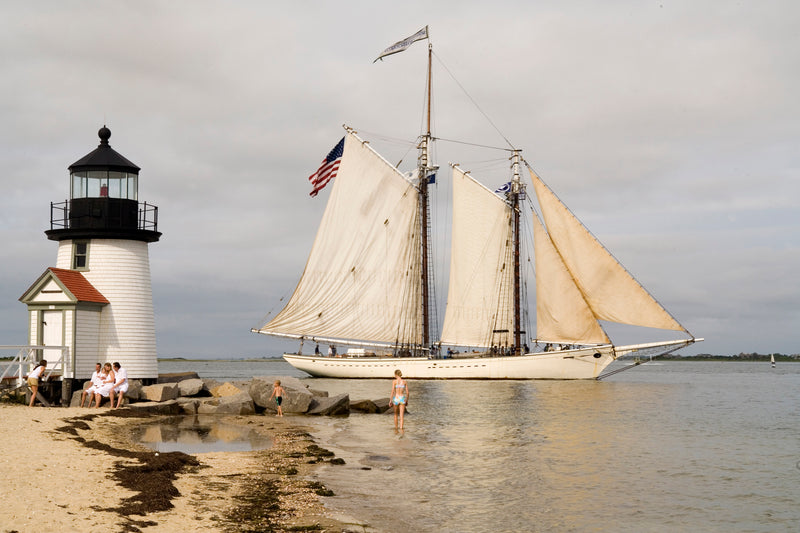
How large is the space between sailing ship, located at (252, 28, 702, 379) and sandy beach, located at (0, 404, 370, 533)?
1442 inches

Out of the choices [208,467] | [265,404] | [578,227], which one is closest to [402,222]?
[578,227]

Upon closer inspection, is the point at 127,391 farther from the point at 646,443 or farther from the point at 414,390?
the point at 414,390

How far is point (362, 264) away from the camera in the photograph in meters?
56.0

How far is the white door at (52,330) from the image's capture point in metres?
26.5

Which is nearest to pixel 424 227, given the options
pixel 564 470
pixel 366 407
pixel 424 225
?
pixel 424 225

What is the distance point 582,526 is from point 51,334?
71.0 feet

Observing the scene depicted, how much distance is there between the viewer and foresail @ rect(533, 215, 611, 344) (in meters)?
50.8

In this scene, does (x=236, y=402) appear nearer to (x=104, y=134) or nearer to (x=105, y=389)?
(x=105, y=389)

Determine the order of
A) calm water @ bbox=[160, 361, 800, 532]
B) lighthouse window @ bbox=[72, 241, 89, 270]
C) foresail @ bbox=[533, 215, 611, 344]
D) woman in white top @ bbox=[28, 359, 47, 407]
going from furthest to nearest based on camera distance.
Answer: foresail @ bbox=[533, 215, 611, 344], lighthouse window @ bbox=[72, 241, 89, 270], woman in white top @ bbox=[28, 359, 47, 407], calm water @ bbox=[160, 361, 800, 532]

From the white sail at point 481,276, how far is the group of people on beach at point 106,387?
34.4 m

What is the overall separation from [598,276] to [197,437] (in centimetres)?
3447

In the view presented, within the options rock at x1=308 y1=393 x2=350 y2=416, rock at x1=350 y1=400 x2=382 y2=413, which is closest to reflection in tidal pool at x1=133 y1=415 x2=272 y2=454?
rock at x1=308 y1=393 x2=350 y2=416

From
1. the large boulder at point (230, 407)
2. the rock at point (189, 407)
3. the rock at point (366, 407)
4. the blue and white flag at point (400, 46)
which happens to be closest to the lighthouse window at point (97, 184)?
the rock at point (189, 407)

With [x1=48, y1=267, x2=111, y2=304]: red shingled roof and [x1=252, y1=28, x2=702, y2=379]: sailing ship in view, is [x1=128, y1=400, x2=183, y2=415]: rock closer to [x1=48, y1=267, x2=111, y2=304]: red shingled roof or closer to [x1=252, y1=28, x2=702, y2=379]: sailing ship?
[x1=48, y1=267, x2=111, y2=304]: red shingled roof
